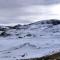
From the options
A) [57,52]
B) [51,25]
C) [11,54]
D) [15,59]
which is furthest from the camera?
[51,25]

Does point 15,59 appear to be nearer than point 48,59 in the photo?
No

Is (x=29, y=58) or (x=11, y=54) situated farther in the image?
(x=11, y=54)

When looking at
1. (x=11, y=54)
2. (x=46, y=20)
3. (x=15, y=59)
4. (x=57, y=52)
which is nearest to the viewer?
(x=57, y=52)

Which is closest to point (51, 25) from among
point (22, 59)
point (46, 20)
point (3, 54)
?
point (46, 20)

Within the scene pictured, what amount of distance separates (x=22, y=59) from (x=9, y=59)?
1.67 m

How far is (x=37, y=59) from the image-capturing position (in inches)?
524

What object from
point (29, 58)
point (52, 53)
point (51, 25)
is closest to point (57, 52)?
point (52, 53)

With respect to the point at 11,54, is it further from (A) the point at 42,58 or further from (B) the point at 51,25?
(B) the point at 51,25

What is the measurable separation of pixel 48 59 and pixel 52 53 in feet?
1.17

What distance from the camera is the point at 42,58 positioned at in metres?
13.3

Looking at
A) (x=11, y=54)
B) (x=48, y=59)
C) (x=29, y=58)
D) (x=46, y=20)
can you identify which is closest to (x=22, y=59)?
(x=29, y=58)

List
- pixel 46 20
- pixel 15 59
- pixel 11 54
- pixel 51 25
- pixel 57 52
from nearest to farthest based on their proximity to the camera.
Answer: pixel 57 52
pixel 15 59
pixel 11 54
pixel 51 25
pixel 46 20

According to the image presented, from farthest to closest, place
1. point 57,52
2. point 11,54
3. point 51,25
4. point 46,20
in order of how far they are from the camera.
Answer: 1. point 46,20
2. point 51,25
3. point 11,54
4. point 57,52

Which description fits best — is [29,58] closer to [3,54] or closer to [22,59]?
[22,59]
